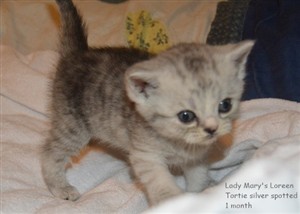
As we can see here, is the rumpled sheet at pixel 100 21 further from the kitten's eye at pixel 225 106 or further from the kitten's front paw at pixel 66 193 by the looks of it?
the kitten's eye at pixel 225 106

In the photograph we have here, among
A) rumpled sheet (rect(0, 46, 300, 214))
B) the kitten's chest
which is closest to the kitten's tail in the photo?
rumpled sheet (rect(0, 46, 300, 214))

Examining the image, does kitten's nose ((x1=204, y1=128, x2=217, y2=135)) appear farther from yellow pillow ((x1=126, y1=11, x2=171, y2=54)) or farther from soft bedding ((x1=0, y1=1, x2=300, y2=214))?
yellow pillow ((x1=126, y1=11, x2=171, y2=54))

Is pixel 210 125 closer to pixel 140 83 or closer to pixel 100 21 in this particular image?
pixel 140 83

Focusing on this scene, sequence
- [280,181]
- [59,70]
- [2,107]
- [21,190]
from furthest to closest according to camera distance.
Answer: [2,107]
[59,70]
[21,190]
[280,181]

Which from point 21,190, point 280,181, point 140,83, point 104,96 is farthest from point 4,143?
point 280,181

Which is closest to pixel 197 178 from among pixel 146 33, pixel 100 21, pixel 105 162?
pixel 105 162

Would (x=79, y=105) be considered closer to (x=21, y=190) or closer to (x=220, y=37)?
(x=21, y=190)
